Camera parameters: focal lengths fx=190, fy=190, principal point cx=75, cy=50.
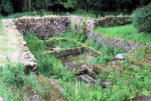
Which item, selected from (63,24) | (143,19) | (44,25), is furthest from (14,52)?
(63,24)

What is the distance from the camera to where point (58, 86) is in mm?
3914

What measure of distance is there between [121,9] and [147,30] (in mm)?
9679

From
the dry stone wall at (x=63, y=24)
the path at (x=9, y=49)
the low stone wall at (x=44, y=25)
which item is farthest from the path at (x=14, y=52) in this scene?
the dry stone wall at (x=63, y=24)

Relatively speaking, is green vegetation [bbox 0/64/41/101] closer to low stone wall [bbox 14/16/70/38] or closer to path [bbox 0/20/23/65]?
path [bbox 0/20/23/65]

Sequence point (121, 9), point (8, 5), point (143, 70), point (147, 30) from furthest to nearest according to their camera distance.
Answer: point (8, 5) < point (121, 9) < point (147, 30) < point (143, 70)

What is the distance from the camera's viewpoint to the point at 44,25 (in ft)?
36.8

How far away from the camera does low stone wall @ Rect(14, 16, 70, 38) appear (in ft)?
35.4

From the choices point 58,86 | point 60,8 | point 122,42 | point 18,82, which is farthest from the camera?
point 60,8

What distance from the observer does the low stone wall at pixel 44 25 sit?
10789 millimetres

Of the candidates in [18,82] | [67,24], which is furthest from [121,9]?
[18,82]

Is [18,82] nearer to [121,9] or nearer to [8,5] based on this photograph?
[121,9]

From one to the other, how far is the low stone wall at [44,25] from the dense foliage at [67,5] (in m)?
4.23

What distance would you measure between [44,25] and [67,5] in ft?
18.1

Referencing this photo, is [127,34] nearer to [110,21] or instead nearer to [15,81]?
[110,21]
